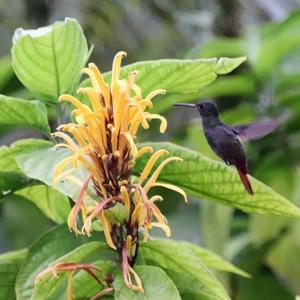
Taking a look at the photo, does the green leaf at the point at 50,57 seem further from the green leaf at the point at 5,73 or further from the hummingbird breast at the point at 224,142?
the green leaf at the point at 5,73

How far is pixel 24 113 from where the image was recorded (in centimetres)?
73

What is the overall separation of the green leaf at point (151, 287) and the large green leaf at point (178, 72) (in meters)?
0.18

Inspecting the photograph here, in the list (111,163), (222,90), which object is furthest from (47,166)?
(222,90)

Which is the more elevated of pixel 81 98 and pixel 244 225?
pixel 81 98

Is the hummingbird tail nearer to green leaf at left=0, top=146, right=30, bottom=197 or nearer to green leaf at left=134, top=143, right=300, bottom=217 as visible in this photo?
green leaf at left=134, top=143, right=300, bottom=217

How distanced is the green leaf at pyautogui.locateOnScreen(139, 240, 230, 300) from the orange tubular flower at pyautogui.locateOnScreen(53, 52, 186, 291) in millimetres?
33

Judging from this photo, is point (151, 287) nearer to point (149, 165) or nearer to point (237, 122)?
point (149, 165)

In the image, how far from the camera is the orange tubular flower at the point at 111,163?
23.7 inches

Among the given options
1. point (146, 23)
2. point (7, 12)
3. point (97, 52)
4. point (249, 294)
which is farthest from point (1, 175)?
point (146, 23)

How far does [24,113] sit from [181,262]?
0.63ft

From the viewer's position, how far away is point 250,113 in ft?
5.41

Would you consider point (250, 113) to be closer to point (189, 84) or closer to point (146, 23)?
point (189, 84)

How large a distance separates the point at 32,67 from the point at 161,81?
11cm

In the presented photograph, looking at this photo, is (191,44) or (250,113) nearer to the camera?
(250,113)
